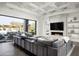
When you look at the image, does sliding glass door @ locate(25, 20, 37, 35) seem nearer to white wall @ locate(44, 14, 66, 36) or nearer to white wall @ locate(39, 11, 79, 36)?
white wall @ locate(39, 11, 79, 36)

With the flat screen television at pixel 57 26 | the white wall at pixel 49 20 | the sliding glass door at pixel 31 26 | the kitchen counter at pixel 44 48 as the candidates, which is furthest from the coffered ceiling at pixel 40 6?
the kitchen counter at pixel 44 48

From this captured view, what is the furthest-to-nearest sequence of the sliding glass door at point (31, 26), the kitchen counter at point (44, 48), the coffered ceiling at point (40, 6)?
1. the sliding glass door at point (31, 26)
2. the coffered ceiling at point (40, 6)
3. the kitchen counter at point (44, 48)

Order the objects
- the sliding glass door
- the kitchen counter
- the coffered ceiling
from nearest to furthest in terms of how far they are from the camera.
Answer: the kitchen counter, the coffered ceiling, the sliding glass door

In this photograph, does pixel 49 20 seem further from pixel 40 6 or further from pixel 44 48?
pixel 44 48

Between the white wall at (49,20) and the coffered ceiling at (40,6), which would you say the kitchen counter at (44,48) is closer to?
the white wall at (49,20)

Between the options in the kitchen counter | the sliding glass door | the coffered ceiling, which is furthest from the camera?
the sliding glass door


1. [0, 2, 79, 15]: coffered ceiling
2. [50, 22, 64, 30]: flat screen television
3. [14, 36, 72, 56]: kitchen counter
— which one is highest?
[0, 2, 79, 15]: coffered ceiling

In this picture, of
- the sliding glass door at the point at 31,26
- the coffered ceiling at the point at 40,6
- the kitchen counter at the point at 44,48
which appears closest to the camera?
the kitchen counter at the point at 44,48

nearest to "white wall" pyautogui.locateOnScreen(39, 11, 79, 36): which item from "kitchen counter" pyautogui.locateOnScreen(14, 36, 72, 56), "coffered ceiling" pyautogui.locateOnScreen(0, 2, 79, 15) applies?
"coffered ceiling" pyautogui.locateOnScreen(0, 2, 79, 15)

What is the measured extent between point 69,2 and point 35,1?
3.09 ft

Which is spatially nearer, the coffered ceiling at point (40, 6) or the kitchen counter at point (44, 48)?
the kitchen counter at point (44, 48)

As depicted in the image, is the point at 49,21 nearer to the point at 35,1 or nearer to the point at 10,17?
the point at 35,1

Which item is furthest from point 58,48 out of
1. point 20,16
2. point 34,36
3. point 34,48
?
point 20,16

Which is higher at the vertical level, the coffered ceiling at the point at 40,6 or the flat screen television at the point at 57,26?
the coffered ceiling at the point at 40,6
